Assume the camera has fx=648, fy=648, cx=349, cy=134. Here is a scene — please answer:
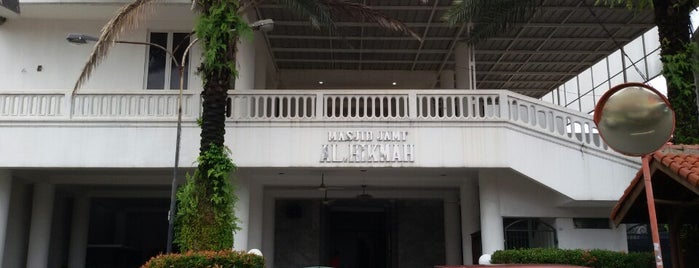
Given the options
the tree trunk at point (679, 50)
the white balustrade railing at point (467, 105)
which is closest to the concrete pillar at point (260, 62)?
the white balustrade railing at point (467, 105)

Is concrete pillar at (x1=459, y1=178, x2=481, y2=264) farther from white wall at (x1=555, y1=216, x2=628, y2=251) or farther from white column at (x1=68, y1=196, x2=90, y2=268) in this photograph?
white column at (x1=68, y1=196, x2=90, y2=268)

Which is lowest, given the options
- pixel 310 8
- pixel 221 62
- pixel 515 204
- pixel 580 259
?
pixel 580 259

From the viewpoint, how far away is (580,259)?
13094 mm

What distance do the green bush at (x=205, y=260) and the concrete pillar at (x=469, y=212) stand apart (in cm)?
747

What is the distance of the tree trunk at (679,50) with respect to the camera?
11.6 meters

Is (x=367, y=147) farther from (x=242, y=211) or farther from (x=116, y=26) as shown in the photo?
(x=116, y=26)

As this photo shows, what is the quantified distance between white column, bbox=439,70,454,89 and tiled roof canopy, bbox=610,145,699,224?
14751 mm

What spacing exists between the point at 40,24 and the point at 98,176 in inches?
163

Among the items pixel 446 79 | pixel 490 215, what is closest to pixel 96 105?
pixel 490 215

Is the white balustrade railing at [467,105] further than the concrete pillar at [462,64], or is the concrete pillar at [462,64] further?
the concrete pillar at [462,64]

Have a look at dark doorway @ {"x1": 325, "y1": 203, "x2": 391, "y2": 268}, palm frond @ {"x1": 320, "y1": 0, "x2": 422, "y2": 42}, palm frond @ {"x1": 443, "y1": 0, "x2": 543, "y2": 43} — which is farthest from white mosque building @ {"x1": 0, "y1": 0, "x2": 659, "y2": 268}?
palm frond @ {"x1": 320, "y1": 0, "x2": 422, "y2": 42}

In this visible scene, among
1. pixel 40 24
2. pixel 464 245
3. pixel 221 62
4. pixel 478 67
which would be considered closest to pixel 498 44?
pixel 478 67

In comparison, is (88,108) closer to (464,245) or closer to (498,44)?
(464,245)

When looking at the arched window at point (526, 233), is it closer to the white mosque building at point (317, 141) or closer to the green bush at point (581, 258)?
the white mosque building at point (317, 141)
